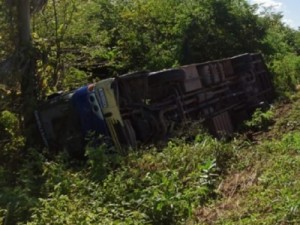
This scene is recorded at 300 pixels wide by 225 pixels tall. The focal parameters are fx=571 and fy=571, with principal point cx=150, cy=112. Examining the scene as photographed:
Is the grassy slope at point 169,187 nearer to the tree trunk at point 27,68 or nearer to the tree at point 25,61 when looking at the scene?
the tree trunk at point 27,68

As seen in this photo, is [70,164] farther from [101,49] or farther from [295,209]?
[101,49]

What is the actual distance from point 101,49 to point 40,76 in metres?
3.16

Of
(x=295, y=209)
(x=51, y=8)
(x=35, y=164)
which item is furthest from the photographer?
(x=51, y=8)

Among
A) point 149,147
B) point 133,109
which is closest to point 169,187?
point 149,147

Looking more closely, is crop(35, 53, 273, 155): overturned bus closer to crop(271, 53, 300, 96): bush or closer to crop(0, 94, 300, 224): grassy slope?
crop(0, 94, 300, 224): grassy slope

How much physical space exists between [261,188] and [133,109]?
3.86 meters

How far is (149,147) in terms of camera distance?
371 inches

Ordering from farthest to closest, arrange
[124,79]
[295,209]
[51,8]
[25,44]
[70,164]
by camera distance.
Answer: [51,8] → [25,44] → [124,79] → [70,164] → [295,209]

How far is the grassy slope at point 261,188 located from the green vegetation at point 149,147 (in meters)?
0.02

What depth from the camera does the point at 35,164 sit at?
8.48m

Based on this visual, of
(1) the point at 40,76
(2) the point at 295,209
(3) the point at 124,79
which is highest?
(1) the point at 40,76

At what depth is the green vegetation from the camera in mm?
6160

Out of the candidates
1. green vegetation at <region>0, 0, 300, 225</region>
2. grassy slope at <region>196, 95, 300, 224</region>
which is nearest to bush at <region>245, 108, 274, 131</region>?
green vegetation at <region>0, 0, 300, 225</region>

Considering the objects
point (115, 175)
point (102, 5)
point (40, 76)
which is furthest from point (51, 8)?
point (115, 175)
